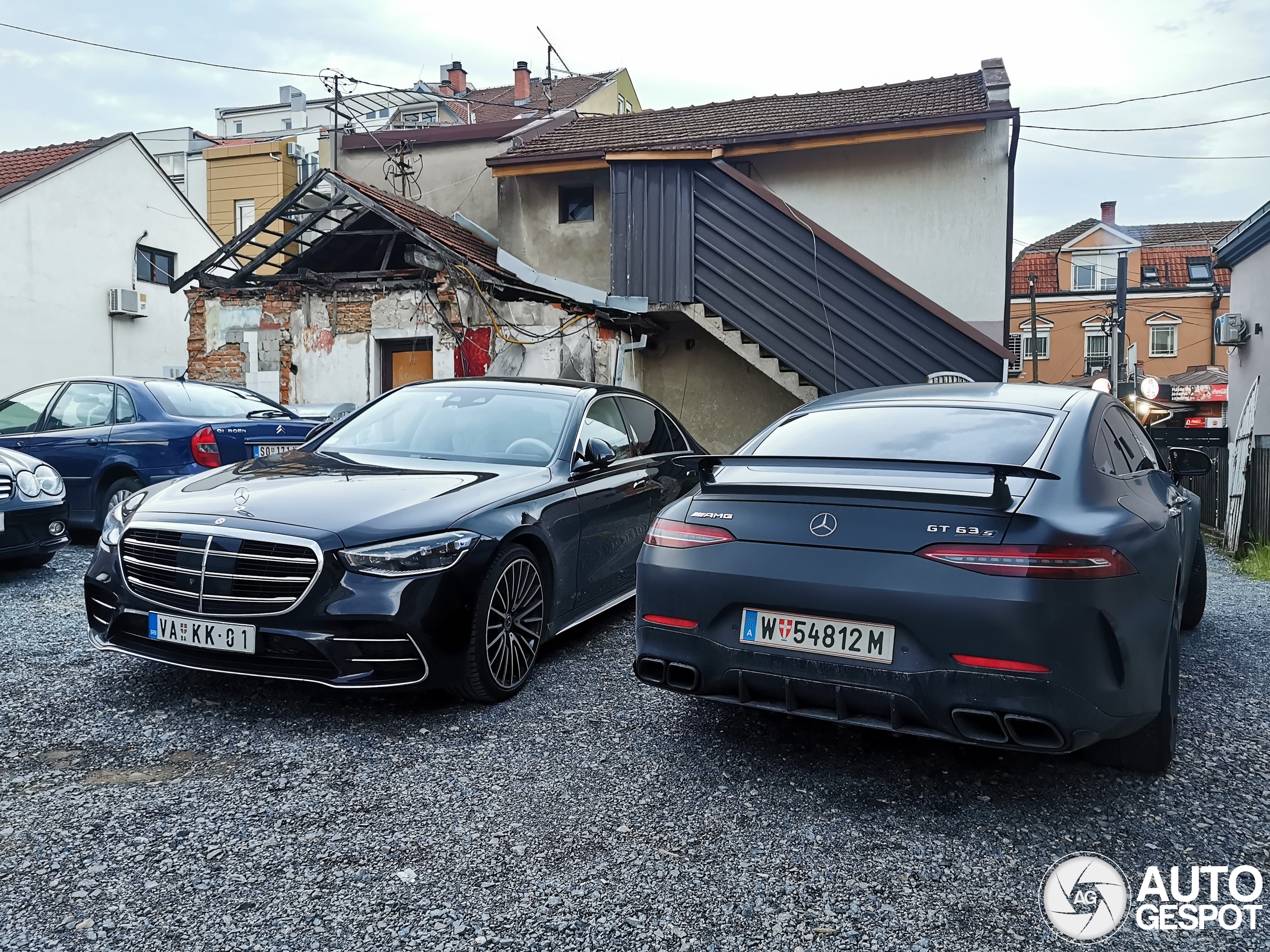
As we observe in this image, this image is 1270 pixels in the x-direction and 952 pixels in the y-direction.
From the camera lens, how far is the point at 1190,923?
2.35m

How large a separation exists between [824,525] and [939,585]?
0.42 meters

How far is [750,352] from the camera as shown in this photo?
547 inches

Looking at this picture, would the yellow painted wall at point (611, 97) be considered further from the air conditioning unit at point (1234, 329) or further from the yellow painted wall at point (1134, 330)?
the yellow painted wall at point (1134, 330)

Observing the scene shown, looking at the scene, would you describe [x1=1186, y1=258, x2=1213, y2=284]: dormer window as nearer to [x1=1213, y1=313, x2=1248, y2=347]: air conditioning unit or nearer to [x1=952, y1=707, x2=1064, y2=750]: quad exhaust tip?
[x1=1213, y1=313, x2=1248, y2=347]: air conditioning unit

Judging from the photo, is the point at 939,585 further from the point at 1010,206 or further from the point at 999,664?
the point at 1010,206

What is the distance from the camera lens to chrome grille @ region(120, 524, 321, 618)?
11.2 ft

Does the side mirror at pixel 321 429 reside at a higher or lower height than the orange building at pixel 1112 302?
lower

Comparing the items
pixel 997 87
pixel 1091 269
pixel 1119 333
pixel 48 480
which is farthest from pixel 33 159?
pixel 1091 269

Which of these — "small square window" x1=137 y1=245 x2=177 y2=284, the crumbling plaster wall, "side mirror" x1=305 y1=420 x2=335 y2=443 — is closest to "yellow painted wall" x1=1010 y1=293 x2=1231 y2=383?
the crumbling plaster wall

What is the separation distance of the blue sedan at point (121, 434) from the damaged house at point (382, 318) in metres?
5.32

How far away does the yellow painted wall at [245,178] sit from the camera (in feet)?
98.4

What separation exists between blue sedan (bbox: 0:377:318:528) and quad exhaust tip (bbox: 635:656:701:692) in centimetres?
536

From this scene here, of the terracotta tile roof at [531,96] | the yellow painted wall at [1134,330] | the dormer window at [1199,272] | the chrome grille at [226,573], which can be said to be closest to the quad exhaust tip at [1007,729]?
the chrome grille at [226,573]

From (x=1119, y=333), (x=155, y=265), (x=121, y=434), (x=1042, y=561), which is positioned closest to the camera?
(x=1042, y=561)
